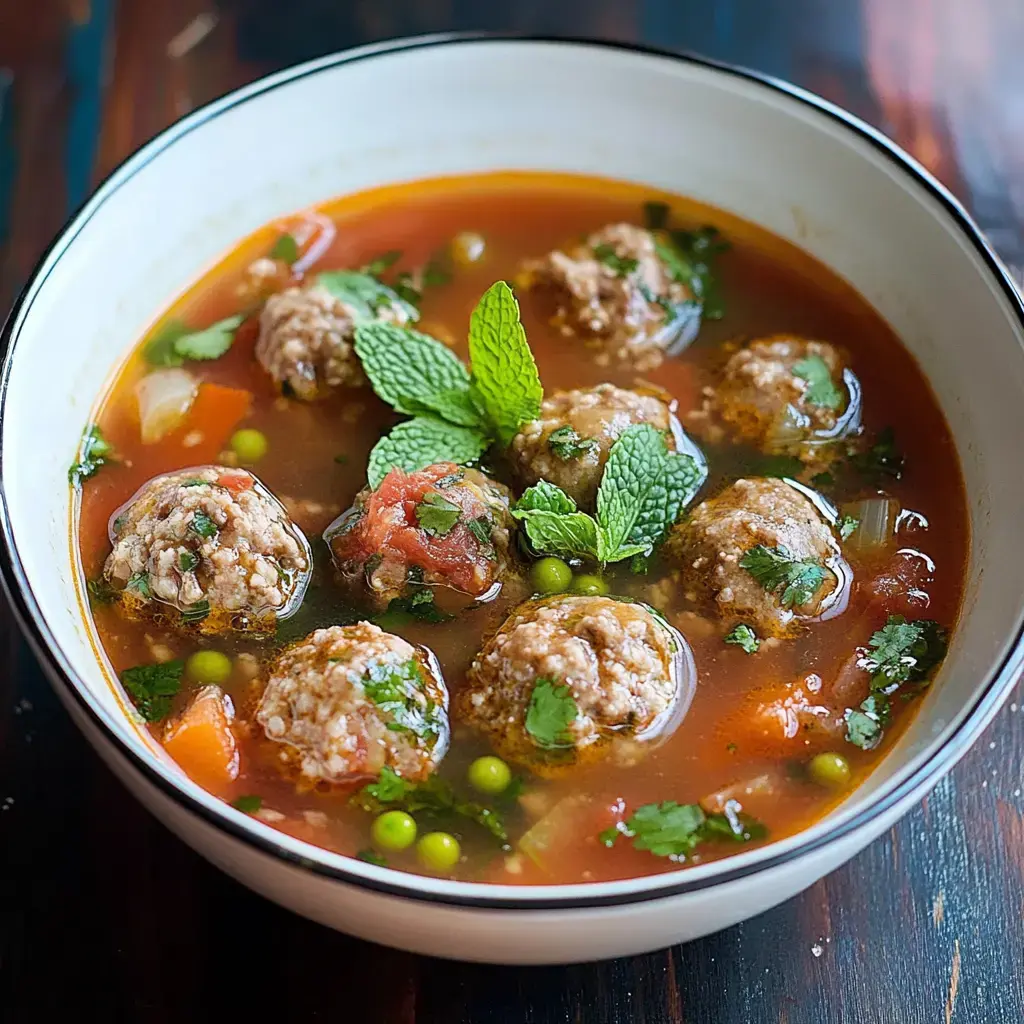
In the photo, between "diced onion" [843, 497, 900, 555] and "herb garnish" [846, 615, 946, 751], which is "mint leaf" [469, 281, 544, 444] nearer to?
"diced onion" [843, 497, 900, 555]

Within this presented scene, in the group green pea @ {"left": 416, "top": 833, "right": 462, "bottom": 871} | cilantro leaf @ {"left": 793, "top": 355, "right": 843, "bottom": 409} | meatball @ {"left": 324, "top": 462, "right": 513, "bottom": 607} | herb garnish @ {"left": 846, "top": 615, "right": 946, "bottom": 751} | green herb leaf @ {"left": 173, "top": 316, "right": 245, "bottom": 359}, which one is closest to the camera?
green pea @ {"left": 416, "top": 833, "right": 462, "bottom": 871}

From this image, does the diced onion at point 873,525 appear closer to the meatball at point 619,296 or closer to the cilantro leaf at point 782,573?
the cilantro leaf at point 782,573

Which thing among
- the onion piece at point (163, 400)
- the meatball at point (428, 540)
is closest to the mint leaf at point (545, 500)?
the meatball at point (428, 540)

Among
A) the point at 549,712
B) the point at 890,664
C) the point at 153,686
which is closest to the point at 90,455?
the point at 153,686

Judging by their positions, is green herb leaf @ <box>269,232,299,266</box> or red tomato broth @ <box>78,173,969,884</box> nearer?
red tomato broth @ <box>78,173,969,884</box>

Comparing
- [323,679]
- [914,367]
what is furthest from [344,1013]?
[914,367]

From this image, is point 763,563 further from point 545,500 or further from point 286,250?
point 286,250

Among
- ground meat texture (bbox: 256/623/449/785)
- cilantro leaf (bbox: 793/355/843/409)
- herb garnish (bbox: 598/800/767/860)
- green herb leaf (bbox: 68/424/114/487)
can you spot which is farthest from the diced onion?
green herb leaf (bbox: 68/424/114/487)
